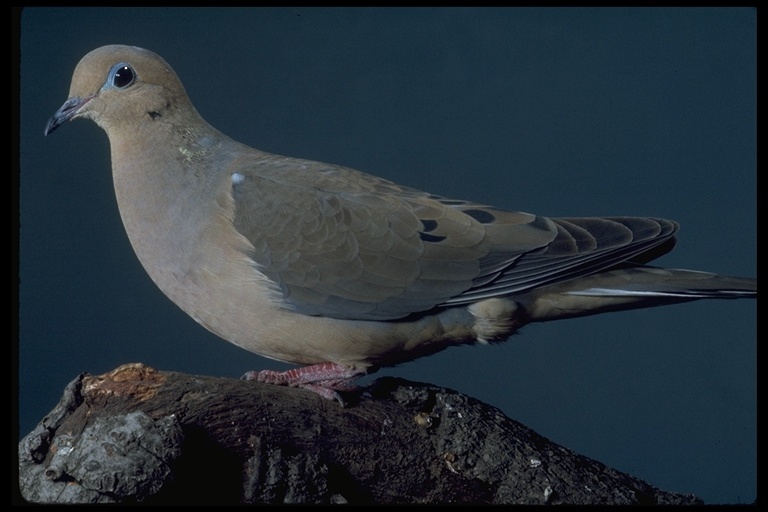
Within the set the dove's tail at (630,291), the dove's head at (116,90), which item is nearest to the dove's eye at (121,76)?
the dove's head at (116,90)

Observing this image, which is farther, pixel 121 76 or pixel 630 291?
pixel 121 76

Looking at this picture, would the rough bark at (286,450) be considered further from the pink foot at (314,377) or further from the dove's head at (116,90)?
the dove's head at (116,90)

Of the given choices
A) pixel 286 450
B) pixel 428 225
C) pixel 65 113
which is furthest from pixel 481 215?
pixel 65 113

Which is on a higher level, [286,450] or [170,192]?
[170,192]

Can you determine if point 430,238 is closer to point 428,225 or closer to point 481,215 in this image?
point 428,225

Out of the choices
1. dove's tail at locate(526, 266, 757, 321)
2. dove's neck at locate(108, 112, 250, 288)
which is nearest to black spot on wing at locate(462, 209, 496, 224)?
dove's tail at locate(526, 266, 757, 321)

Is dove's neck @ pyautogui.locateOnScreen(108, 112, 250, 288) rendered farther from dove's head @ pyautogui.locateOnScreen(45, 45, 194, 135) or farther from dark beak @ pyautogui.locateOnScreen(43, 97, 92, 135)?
dark beak @ pyautogui.locateOnScreen(43, 97, 92, 135)

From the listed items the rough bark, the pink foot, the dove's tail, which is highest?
the dove's tail
